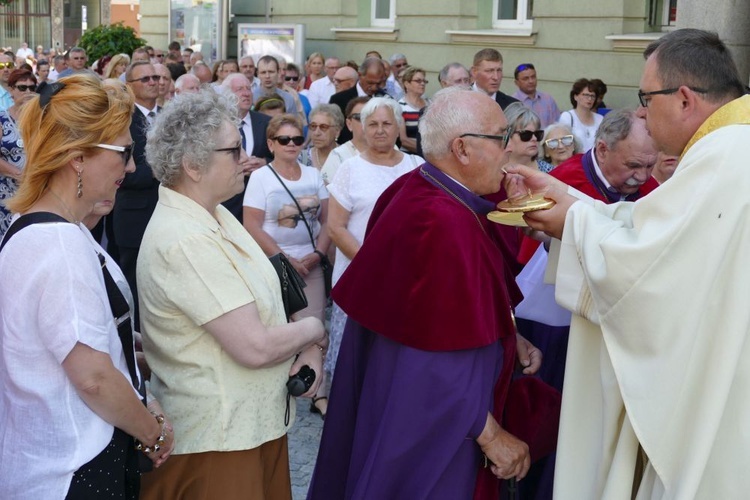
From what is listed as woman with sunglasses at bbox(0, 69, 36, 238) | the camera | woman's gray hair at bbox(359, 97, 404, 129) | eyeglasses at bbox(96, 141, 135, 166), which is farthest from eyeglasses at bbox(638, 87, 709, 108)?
woman with sunglasses at bbox(0, 69, 36, 238)

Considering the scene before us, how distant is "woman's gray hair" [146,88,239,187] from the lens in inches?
134

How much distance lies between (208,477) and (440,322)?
3.13ft

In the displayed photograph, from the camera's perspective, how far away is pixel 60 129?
297 cm

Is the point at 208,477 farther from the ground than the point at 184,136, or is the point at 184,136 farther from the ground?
the point at 184,136

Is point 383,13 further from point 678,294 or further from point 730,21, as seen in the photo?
point 678,294

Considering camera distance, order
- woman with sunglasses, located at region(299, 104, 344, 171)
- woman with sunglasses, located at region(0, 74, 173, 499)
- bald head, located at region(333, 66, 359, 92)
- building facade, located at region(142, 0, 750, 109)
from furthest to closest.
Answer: building facade, located at region(142, 0, 750, 109) → bald head, located at region(333, 66, 359, 92) → woman with sunglasses, located at region(299, 104, 344, 171) → woman with sunglasses, located at region(0, 74, 173, 499)

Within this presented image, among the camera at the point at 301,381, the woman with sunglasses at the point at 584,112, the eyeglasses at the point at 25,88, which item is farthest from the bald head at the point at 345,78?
the camera at the point at 301,381

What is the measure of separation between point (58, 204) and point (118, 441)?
742mm

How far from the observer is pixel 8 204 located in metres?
3.01

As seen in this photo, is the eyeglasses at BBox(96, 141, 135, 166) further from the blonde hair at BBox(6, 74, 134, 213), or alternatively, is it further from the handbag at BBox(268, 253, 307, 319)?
the handbag at BBox(268, 253, 307, 319)

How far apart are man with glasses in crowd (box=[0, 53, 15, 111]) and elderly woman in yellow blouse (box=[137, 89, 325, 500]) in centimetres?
484

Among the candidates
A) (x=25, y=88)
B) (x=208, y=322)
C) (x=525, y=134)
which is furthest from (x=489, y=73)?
(x=208, y=322)

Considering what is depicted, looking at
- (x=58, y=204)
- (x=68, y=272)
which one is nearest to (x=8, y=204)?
(x=58, y=204)

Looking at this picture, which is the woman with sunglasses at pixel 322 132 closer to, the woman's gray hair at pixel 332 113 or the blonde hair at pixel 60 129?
the woman's gray hair at pixel 332 113
